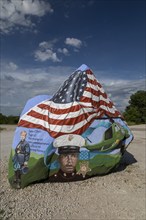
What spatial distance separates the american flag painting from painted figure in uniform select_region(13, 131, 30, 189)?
0.46 m

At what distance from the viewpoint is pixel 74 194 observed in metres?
6.07

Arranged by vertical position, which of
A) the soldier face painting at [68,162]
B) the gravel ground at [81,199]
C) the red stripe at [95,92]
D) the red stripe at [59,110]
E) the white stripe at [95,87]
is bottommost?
the gravel ground at [81,199]

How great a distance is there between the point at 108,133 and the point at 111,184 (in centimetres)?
145

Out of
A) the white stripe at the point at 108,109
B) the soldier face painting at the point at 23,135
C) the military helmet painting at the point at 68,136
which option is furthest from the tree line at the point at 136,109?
the soldier face painting at the point at 23,135

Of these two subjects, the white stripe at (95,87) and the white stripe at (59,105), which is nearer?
the white stripe at (59,105)

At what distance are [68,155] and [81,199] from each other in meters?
1.38

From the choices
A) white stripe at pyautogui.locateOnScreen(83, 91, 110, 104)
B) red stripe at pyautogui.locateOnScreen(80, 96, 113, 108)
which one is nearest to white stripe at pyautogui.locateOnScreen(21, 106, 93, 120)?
red stripe at pyautogui.locateOnScreen(80, 96, 113, 108)

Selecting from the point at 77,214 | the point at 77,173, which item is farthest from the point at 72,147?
the point at 77,214

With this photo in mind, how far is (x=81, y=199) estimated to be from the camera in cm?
579

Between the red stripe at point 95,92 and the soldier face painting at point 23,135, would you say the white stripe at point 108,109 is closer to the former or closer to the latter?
the red stripe at point 95,92

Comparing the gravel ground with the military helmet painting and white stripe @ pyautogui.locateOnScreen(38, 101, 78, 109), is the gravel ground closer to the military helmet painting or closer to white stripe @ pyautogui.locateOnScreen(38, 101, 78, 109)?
the military helmet painting

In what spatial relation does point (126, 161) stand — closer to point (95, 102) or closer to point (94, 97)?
point (95, 102)

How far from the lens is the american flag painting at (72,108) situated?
6.83 metres

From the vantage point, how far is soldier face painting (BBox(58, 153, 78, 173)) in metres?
6.79
